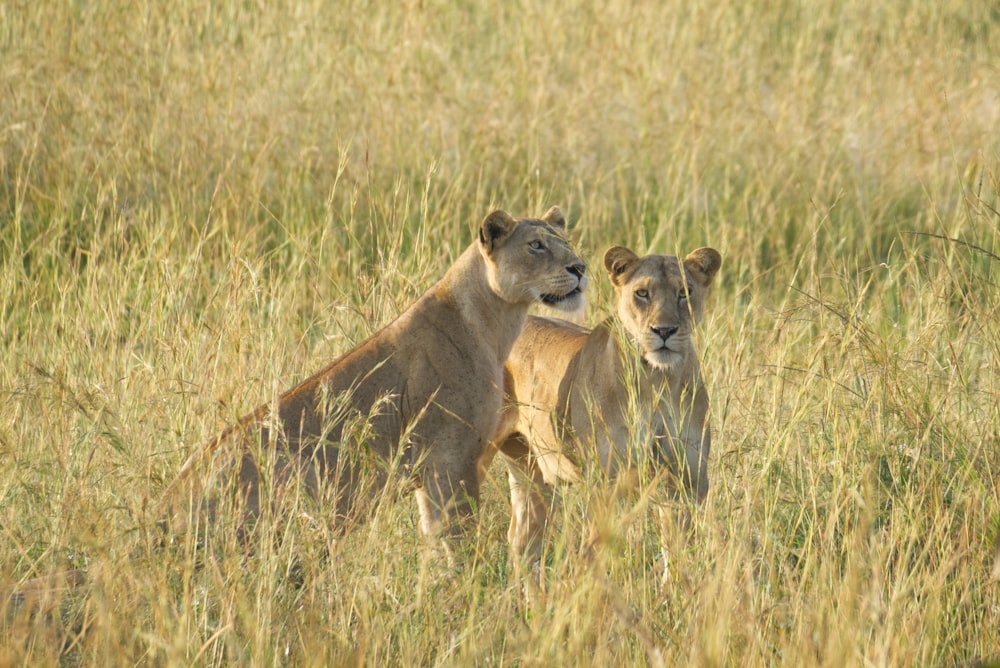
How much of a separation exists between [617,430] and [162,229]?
8.25ft

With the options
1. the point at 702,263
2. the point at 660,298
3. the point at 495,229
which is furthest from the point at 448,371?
the point at 702,263

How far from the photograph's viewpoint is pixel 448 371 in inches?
202

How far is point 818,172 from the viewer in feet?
27.4

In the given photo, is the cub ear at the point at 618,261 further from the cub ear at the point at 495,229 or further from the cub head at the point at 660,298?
the cub ear at the point at 495,229

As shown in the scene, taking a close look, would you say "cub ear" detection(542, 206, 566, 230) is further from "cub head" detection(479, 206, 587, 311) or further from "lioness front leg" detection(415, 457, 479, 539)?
"lioness front leg" detection(415, 457, 479, 539)

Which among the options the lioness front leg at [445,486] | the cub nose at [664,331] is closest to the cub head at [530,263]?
the cub nose at [664,331]

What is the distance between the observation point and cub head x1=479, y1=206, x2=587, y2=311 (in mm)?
5188

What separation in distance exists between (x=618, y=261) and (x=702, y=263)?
0.31 m

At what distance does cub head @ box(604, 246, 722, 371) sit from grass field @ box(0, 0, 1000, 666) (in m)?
0.23

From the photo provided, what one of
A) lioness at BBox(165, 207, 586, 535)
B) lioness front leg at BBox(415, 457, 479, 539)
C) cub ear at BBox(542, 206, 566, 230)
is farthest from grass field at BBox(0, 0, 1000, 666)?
cub ear at BBox(542, 206, 566, 230)

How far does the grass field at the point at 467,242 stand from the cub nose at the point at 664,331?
0.38 m

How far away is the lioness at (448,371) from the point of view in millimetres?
4727

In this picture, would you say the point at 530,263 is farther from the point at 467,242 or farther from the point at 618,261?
the point at 467,242

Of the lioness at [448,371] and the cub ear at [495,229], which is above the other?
the cub ear at [495,229]
